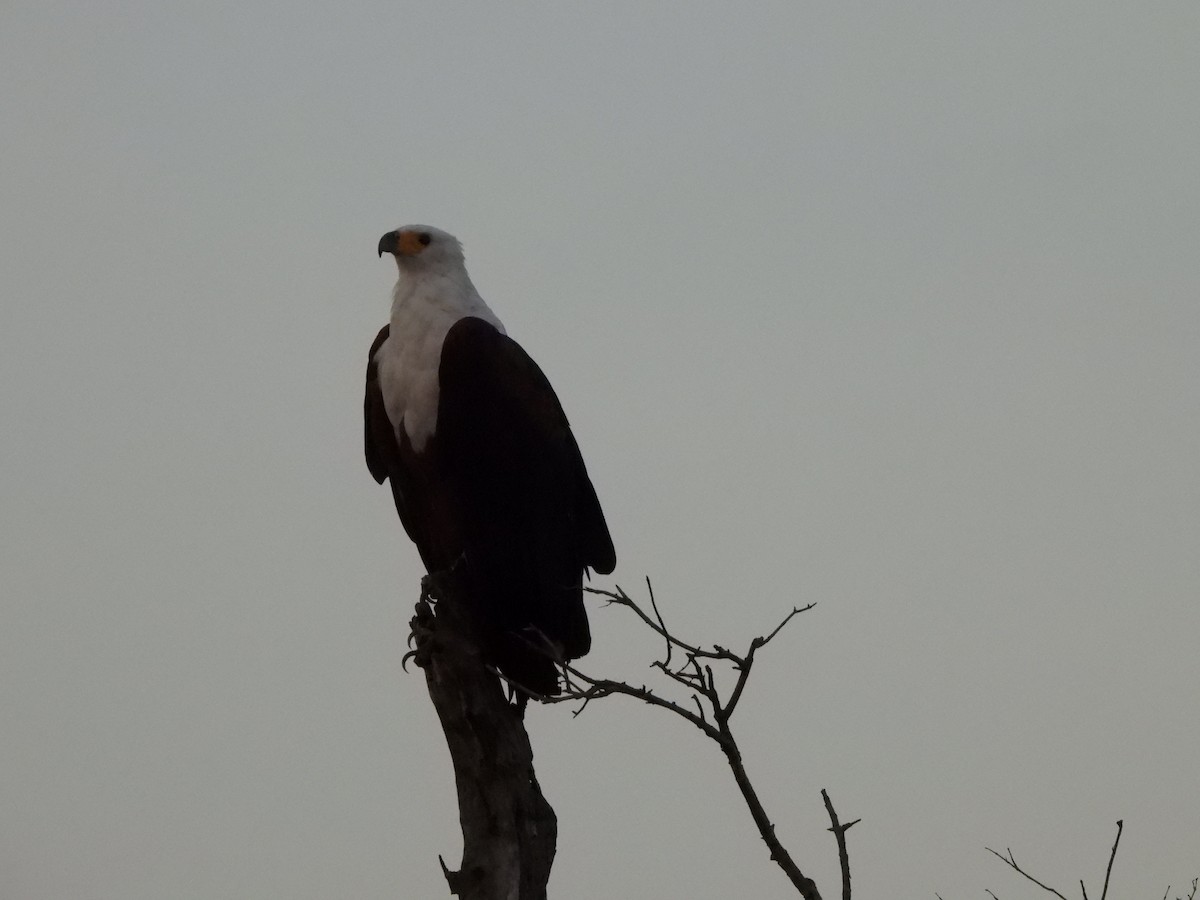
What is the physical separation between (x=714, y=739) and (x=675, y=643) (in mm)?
181

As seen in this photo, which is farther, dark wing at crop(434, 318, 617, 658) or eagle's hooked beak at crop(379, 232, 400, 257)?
eagle's hooked beak at crop(379, 232, 400, 257)

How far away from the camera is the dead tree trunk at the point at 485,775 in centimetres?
308

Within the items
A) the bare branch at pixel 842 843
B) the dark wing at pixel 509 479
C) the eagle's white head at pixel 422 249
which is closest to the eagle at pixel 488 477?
the dark wing at pixel 509 479

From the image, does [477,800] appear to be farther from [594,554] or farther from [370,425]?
[370,425]

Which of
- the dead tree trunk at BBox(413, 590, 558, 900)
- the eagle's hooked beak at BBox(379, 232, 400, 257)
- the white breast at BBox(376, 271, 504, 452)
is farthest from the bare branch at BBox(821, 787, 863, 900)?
the eagle's hooked beak at BBox(379, 232, 400, 257)

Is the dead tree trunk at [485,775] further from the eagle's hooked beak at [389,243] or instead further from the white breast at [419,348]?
the eagle's hooked beak at [389,243]

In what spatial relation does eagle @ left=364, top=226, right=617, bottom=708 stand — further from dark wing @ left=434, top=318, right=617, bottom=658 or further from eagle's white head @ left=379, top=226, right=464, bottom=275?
eagle's white head @ left=379, top=226, right=464, bottom=275

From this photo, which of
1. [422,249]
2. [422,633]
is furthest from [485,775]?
[422,249]

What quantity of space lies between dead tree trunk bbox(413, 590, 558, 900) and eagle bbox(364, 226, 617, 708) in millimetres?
114

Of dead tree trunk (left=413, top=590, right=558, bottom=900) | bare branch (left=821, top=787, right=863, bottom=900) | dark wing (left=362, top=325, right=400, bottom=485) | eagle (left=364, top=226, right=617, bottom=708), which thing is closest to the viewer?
bare branch (left=821, top=787, right=863, bottom=900)

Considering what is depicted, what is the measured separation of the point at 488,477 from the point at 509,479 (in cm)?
6

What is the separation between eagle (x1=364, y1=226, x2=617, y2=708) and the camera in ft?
11.5

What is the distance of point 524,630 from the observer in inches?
137

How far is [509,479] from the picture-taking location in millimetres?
3598
